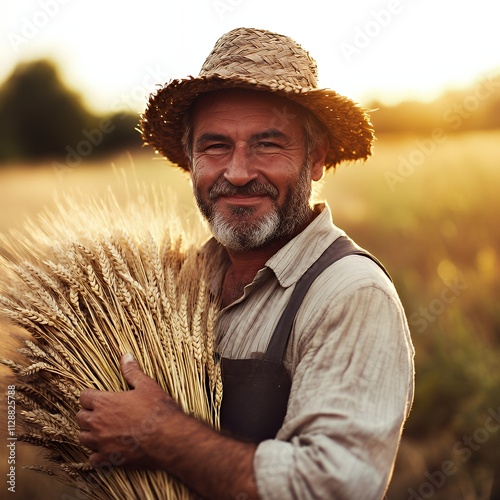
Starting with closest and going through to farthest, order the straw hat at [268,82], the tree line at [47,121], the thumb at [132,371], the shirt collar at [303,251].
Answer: the thumb at [132,371], the shirt collar at [303,251], the straw hat at [268,82], the tree line at [47,121]

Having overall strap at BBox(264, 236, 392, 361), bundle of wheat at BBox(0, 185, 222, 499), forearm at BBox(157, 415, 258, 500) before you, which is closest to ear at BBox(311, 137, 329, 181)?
overall strap at BBox(264, 236, 392, 361)

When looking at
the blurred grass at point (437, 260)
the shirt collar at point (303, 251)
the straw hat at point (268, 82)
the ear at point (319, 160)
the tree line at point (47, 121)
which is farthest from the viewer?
the tree line at point (47, 121)

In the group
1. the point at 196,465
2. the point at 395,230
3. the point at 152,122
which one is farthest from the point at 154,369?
the point at 395,230

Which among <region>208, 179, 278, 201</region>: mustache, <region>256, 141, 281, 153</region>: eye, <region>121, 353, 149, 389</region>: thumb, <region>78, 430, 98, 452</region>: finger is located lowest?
<region>78, 430, 98, 452</region>: finger

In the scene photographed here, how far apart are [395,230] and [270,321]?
685 centimetres

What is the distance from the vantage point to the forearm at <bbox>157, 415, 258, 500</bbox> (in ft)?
5.44

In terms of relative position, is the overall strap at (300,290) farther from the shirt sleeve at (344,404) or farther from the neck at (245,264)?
the neck at (245,264)

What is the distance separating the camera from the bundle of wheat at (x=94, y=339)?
75.0 inches

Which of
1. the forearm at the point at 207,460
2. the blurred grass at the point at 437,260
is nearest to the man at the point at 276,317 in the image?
the forearm at the point at 207,460

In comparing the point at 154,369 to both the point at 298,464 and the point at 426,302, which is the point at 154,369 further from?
the point at 426,302

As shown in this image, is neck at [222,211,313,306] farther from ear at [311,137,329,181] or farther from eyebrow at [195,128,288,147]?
eyebrow at [195,128,288,147]

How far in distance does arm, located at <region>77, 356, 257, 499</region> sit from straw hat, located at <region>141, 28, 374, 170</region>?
1078 mm

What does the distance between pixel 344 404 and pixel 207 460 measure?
0.38m

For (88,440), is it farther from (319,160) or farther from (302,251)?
(319,160)
